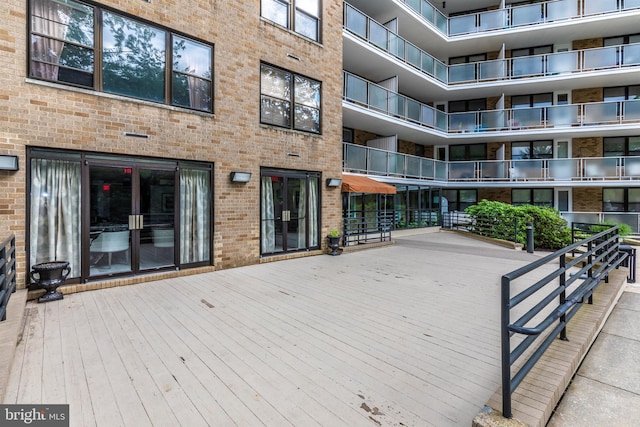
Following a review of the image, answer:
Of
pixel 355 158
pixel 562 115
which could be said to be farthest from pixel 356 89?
pixel 562 115

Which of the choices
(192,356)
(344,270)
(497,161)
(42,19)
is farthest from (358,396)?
(497,161)

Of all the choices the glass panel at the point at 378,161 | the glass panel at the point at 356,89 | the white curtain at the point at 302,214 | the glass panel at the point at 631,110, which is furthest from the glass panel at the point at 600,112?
the white curtain at the point at 302,214

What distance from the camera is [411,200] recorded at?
1748cm

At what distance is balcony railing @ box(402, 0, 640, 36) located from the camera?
15.6 meters

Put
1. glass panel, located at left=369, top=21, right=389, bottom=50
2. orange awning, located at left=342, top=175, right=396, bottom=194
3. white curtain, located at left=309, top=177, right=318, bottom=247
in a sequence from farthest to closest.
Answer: glass panel, located at left=369, top=21, right=389, bottom=50 → orange awning, located at left=342, top=175, right=396, bottom=194 → white curtain, located at left=309, top=177, right=318, bottom=247

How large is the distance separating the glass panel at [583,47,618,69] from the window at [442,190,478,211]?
27.4 feet

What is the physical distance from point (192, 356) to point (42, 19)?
6.55 m

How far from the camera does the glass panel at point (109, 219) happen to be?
20.0ft

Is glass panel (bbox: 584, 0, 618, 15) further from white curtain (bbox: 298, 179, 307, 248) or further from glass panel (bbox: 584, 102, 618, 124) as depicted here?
white curtain (bbox: 298, 179, 307, 248)

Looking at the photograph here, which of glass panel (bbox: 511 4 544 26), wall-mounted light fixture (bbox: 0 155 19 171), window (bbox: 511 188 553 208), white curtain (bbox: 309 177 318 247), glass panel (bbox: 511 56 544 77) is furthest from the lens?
window (bbox: 511 188 553 208)

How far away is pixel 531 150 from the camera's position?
18.3 meters

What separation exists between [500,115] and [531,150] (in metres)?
3.23

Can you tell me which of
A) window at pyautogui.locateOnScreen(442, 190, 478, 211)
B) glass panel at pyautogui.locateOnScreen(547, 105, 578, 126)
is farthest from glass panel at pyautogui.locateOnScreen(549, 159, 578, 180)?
window at pyautogui.locateOnScreen(442, 190, 478, 211)

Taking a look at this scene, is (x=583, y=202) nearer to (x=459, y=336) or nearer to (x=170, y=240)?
(x=459, y=336)
